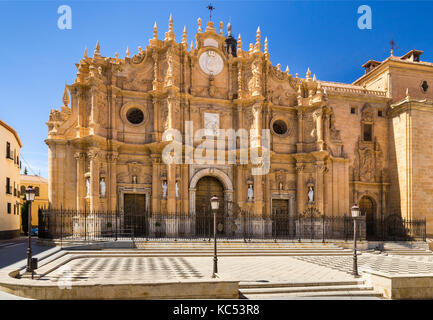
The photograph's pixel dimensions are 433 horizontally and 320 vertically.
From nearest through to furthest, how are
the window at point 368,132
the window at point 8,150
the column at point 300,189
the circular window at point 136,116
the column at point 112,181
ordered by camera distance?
the column at point 112,181
the circular window at point 136,116
the column at point 300,189
the window at point 368,132
the window at point 8,150

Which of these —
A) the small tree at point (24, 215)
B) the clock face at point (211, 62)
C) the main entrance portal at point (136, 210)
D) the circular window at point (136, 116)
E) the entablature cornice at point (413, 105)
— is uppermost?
the clock face at point (211, 62)

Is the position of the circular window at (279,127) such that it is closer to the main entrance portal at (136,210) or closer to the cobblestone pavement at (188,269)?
the main entrance portal at (136,210)

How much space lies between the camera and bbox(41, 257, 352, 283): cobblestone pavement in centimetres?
1112

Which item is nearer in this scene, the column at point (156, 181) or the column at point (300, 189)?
the column at point (156, 181)

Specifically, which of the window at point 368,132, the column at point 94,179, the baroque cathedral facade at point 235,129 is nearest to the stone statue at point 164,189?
the baroque cathedral facade at point 235,129

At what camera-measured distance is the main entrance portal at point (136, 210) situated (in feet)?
74.2

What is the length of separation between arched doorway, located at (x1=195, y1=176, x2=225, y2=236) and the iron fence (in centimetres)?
7

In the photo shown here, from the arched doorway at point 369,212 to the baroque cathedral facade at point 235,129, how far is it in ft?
0.27

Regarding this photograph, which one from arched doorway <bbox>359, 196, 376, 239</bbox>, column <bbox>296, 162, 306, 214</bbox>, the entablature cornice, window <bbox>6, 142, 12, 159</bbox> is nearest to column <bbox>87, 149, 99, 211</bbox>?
window <bbox>6, 142, 12, 159</bbox>

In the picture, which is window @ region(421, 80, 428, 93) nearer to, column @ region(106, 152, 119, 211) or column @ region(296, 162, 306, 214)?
column @ region(296, 162, 306, 214)

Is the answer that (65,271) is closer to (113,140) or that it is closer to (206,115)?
(113,140)

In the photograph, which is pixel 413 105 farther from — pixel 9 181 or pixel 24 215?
pixel 24 215
